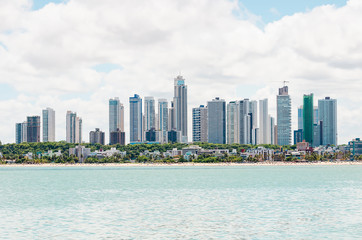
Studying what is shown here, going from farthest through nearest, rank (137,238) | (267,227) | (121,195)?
1. (121,195)
2. (267,227)
3. (137,238)

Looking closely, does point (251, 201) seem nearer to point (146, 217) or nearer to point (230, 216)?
point (230, 216)

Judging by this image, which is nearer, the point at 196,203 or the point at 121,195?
the point at 196,203

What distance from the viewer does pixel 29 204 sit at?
3118 inches

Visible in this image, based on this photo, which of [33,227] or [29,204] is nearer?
[33,227]

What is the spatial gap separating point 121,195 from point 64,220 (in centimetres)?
3526

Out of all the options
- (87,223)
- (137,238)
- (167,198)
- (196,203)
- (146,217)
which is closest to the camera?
(137,238)

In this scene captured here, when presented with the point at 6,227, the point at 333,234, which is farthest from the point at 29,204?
the point at 333,234

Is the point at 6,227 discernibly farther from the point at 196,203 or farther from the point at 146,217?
the point at 196,203

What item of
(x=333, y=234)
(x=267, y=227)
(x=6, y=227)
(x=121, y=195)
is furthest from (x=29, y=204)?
(x=333, y=234)

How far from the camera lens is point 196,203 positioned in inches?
3034

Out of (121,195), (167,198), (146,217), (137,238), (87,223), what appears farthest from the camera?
(121,195)

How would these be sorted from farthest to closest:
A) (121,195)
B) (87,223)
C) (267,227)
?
(121,195) → (87,223) → (267,227)

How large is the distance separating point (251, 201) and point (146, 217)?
2477cm

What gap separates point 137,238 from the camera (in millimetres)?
46844
